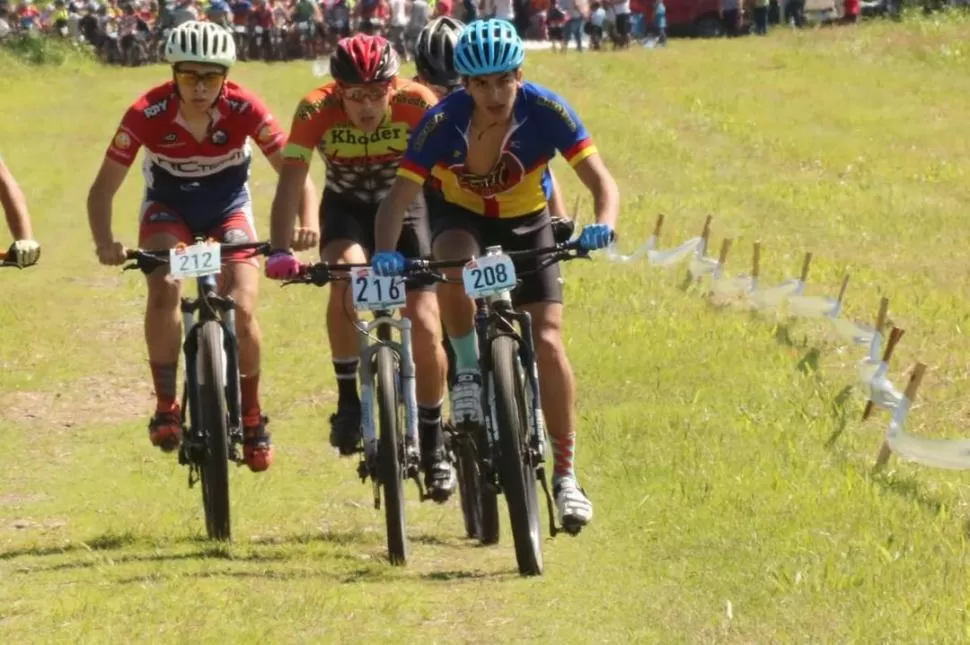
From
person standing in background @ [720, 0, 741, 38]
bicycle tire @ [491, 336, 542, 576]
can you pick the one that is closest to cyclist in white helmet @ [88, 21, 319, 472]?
bicycle tire @ [491, 336, 542, 576]

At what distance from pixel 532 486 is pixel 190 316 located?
189cm

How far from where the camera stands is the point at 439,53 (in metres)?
9.07

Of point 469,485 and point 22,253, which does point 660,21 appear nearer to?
point 469,485

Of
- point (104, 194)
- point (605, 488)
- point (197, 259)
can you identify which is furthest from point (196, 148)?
point (605, 488)

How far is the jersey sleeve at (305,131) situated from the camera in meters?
8.38

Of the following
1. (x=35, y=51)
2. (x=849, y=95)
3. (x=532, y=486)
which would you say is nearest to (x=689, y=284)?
(x=532, y=486)

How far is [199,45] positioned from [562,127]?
1.81 m

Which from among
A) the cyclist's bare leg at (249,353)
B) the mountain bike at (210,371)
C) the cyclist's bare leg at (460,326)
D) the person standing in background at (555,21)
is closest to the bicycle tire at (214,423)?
the mountain bike at (210,371)

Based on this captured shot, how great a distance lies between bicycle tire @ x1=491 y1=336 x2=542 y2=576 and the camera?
7.24 meters

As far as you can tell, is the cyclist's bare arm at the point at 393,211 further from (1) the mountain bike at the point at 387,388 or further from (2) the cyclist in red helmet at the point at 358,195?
(2) the cyclist in red helmet at the point at 358,195

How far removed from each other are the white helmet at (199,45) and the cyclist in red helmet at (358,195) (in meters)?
0.44

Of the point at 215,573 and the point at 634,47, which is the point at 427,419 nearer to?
the point at 215,573

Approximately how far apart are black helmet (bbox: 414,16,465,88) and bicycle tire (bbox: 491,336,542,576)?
216cm

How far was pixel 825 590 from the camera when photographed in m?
7.28
